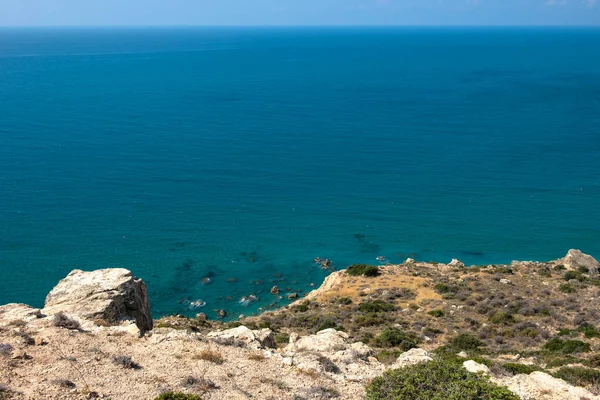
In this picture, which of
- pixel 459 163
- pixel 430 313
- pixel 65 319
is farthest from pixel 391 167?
pixel 65 319

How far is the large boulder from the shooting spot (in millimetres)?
22109

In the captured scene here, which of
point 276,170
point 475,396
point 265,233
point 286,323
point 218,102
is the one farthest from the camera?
point 218,102

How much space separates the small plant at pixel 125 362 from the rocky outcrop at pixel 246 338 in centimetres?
363

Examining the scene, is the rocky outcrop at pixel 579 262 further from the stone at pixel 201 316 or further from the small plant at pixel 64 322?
the small plant at pixel 64 322

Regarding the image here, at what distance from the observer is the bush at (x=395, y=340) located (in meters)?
28.1

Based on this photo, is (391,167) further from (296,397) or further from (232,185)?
(296,397)

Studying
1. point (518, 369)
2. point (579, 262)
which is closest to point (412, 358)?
point (518, 369)

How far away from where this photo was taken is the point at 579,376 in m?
20.1

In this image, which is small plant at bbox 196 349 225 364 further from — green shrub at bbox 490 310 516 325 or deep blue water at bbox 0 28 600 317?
deep blue water at bbox 0 28 600 317

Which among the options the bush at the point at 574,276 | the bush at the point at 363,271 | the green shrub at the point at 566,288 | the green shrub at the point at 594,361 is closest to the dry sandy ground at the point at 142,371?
the green shrub at the point at 594,361

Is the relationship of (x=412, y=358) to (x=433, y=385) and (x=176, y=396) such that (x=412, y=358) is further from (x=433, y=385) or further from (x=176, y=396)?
(x=176, y=396)

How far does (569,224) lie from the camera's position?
226 feet

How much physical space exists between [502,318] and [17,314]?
27.0 m

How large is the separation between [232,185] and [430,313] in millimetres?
50706
